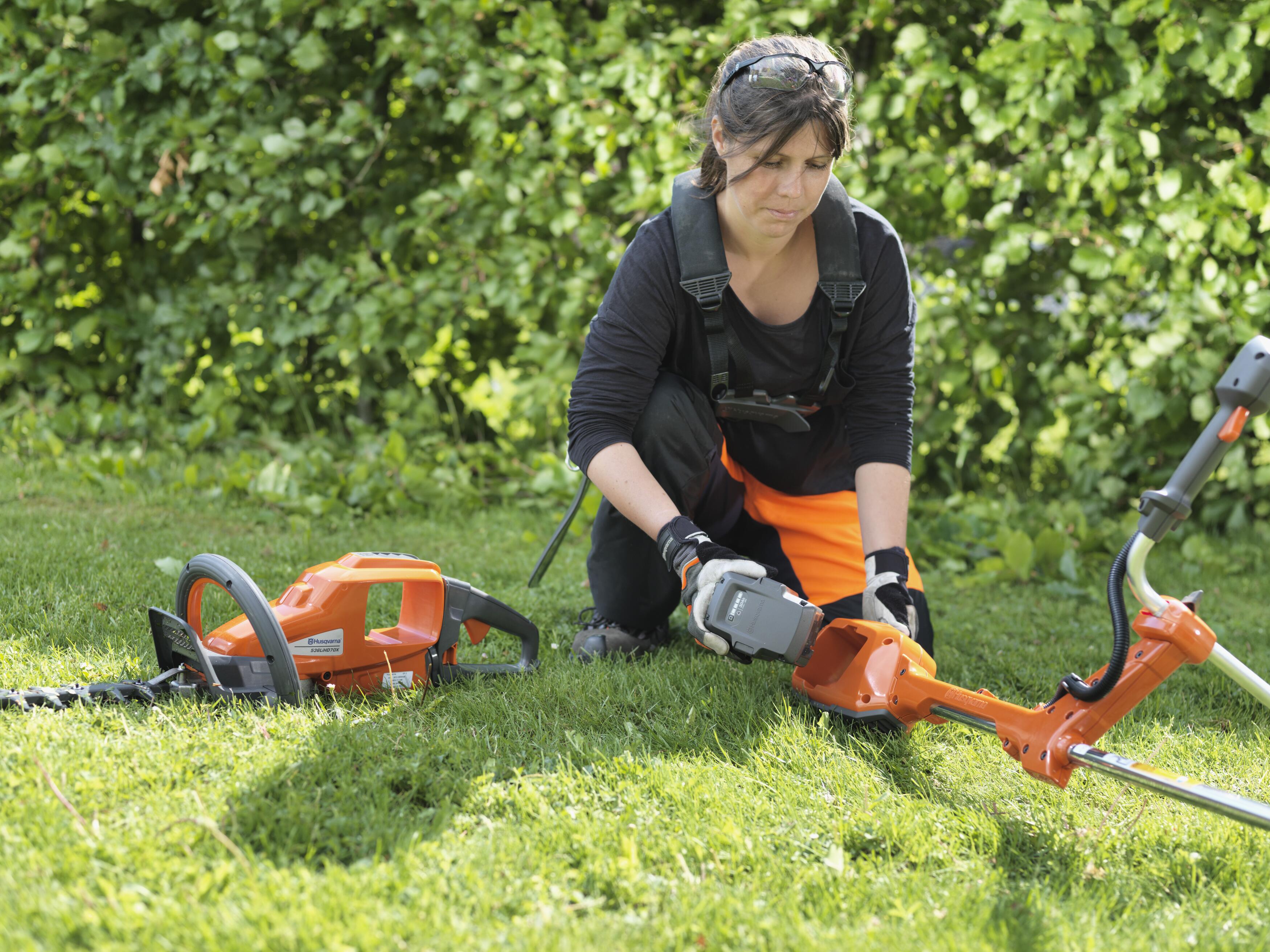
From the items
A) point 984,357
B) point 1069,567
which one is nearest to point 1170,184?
point 984,357

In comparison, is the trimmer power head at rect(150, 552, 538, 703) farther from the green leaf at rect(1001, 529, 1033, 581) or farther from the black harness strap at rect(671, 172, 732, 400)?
the green leaf at rect(1001, 529, 1033, 581)

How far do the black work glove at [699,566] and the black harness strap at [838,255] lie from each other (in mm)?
687

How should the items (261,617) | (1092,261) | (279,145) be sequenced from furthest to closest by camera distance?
(279,145), (1092,261), (261,617)

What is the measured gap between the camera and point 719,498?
302 centimetres

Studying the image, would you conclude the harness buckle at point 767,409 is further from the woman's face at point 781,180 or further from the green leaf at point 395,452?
the green leaf at point 395,452

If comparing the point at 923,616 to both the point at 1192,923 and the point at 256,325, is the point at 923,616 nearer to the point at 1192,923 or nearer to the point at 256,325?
the point at 1192,923

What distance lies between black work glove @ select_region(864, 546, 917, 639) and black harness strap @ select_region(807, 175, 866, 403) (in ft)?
1.91

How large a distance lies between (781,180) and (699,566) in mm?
874

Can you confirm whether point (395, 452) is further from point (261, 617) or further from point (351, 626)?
point (261, 617)

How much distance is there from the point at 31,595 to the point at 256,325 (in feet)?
7.98

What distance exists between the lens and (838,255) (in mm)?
2643

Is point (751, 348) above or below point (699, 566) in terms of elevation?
above

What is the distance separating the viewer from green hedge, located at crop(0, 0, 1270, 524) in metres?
4.01

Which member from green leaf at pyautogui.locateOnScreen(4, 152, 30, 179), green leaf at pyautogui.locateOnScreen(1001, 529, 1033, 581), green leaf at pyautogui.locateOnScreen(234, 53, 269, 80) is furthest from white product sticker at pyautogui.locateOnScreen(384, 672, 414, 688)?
green leaf at pyautogui.locateOnScreen(4, 152, 30, 179)
